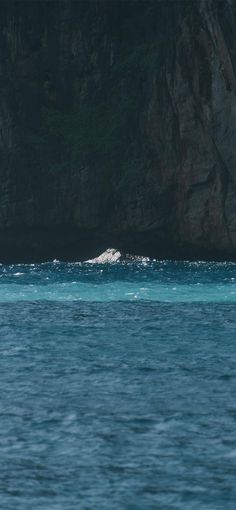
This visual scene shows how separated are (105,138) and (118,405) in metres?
32.7

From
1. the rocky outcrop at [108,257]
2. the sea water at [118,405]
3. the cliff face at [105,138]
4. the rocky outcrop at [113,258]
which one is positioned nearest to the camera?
the sea water at [118,405]

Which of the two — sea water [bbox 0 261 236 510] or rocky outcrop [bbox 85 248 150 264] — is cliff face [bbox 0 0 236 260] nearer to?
rocky outcrop [bbox 85 248 150 264]

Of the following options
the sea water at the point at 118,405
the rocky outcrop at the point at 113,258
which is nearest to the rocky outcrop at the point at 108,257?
the rocky outcrop at the point at 113,258

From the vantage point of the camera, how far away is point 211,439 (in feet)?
40.7

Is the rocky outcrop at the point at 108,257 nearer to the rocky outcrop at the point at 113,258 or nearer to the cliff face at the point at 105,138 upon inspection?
the rocky outcrop at the point at 113,258

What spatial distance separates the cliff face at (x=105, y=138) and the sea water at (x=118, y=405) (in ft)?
51.7

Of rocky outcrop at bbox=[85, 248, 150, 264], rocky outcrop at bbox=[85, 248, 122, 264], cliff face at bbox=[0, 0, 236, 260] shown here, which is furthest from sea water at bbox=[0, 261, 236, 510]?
rocky outcrop at bbox=[85, 248, 122, 264]

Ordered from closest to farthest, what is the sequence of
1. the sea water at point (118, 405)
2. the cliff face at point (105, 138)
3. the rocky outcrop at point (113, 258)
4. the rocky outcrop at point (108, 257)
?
the sea water at point (118, 405) → the cliff face at point (105, 138) → the rocky outcrop at point (113, 258) → the rocky outcrop at point (108, 257)

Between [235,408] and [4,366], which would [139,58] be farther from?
[235,408]

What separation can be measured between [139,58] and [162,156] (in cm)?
482

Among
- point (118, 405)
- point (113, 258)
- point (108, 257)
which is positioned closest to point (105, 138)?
point (108, 257)

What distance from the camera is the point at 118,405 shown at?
1419 cm

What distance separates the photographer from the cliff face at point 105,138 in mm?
42062

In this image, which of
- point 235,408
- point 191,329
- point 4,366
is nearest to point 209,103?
point 191,329
